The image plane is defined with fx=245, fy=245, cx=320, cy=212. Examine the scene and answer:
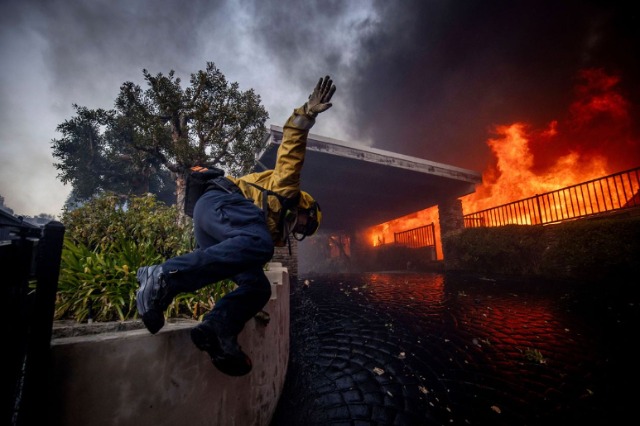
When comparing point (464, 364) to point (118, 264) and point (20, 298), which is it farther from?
point (118, 264)

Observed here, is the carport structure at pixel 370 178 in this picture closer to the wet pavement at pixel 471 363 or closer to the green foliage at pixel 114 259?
the green foliage at pixel 114 259

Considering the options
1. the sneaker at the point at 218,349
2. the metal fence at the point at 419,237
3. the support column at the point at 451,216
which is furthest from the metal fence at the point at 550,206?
the sneaker at the point at 218,349

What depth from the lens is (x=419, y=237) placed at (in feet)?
46.8

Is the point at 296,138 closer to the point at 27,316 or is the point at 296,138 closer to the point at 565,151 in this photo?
the point at 27,316

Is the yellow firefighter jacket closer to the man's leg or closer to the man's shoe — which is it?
the man's leg

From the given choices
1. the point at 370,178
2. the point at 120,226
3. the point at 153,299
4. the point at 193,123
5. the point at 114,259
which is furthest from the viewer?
the point at 370,178

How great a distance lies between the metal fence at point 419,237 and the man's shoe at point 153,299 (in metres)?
13.6

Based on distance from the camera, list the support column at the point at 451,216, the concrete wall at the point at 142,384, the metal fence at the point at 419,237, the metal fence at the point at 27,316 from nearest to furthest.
→ 1. the metal fence at the point at 27,316
2. the concrete wall at the point at 142,384
3. the support column at the point at 451,216
4. the metal fence at the point at 419,237

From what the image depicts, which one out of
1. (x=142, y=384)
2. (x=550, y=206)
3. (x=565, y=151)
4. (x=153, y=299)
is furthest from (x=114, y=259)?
(x=565, y=151)

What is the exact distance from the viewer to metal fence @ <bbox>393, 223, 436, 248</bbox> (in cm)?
1349

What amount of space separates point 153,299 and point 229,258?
399 millimetres

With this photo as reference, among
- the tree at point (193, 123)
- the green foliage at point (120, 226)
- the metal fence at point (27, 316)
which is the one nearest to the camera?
the metal fence at point (27, 316)

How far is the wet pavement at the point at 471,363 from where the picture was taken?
1.91 metres

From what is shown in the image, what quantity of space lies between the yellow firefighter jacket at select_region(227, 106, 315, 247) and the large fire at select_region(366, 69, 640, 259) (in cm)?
1859
